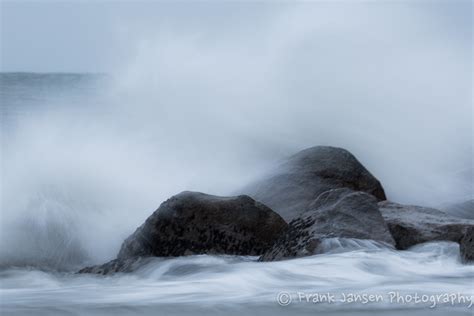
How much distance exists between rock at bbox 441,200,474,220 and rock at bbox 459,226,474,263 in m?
1.91

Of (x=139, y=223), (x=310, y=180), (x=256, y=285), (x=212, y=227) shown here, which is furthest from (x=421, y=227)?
(x=139, y=223)

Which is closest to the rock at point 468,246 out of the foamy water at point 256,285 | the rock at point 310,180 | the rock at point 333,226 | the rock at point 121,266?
the foamy water at point 256,285

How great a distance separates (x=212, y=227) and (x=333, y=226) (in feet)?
2.24

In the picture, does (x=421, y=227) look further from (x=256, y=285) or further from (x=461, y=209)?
(x=461, y=209)

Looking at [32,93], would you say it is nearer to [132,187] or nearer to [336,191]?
[132,187]

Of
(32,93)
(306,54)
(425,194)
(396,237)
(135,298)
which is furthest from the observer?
(32,93)

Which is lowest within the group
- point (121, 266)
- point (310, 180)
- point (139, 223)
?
point (121, 266)

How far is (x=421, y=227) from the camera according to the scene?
5414 millimetres

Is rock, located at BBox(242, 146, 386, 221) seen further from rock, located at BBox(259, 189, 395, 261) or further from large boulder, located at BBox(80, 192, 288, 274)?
rock, located at BBox(259, 189, 395, 261)

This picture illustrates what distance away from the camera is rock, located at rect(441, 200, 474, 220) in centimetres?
684

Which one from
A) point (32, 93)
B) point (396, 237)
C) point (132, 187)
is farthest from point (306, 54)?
point (32, 93)

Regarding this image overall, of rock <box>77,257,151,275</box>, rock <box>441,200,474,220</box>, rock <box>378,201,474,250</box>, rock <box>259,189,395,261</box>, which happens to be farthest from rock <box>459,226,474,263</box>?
rock <box>441,200,474,220</box>

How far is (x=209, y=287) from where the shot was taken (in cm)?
441

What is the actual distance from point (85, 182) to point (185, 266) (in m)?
2.82
